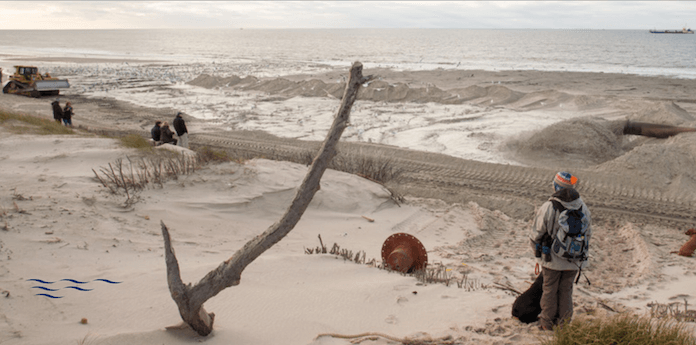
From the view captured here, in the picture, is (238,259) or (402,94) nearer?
(238,259)

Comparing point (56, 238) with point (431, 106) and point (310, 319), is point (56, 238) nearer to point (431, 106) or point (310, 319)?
point (310, 319)

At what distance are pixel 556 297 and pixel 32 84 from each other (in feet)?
99.9

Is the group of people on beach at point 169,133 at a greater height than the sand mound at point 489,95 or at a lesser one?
lesser

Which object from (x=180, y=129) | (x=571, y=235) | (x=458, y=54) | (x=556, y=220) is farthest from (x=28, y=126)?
(x=458, y=54)

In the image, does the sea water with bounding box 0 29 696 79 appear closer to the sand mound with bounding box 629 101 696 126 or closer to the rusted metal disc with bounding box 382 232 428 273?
the sand mound with bounding box 629 101 696 126

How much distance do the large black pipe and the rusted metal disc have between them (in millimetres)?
12336

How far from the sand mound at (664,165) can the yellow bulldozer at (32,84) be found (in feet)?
91.3

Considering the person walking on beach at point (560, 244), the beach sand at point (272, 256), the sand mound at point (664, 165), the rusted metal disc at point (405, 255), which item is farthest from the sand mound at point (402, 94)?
the person walking on beach at point (560, 244)

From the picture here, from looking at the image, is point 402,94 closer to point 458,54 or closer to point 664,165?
point 664,165

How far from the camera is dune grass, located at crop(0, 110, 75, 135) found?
12.4 meters

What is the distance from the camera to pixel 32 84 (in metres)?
26.3

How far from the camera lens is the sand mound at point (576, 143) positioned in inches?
539

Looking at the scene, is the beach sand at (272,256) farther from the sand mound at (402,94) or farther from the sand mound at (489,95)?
the sand mound at (402,94)

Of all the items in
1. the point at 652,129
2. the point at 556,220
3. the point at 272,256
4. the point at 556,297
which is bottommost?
the point at 272,256
